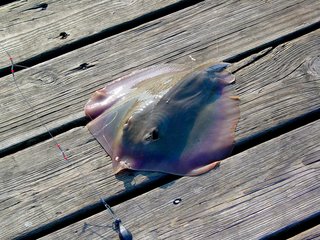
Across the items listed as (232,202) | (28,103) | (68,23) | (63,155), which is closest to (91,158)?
(63,155)

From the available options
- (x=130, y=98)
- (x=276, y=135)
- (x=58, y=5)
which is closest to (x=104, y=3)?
(x=58, y=5)

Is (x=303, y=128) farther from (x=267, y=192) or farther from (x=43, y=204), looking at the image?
(x=43, y=204)

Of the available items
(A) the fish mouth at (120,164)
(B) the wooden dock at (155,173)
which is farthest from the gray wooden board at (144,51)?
(A) the fish mouth at (120,164)

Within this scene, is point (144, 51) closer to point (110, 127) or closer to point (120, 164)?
point (110, 127)

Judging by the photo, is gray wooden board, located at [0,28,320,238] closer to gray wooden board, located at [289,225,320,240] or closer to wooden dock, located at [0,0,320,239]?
wooden dock, located at [0,0,320,239]

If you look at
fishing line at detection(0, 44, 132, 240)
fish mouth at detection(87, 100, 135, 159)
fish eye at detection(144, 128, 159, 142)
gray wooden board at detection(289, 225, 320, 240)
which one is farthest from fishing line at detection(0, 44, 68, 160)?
gray wooden board at detection(289, 225, 320, 240)

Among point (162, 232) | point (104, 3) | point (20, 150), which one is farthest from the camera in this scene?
point (104, 3)

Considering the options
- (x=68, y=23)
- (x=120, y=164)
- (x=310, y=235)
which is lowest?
(x=310, y=235)
